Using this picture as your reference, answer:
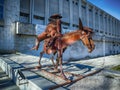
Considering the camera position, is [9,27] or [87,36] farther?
[9,27]

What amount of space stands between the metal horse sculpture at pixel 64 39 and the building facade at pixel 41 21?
3.44ft

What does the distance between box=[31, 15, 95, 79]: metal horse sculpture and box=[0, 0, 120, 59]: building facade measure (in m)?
1.05

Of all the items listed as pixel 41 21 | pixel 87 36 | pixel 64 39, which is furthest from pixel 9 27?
pixel 87 36

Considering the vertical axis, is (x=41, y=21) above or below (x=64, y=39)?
above

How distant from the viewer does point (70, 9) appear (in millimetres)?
26141

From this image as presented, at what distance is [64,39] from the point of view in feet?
11.0

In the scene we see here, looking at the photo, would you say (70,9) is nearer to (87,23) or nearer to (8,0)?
(87,23)

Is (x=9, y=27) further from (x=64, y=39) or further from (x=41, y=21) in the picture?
(x=64, y=39)

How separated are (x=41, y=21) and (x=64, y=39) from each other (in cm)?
1799

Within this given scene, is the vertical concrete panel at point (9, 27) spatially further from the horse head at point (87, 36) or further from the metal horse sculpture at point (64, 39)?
the horse head at point (87, 36)

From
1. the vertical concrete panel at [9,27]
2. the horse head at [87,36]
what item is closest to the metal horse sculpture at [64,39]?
the horse head at [87,36]

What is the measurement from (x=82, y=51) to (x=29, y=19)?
9316mm

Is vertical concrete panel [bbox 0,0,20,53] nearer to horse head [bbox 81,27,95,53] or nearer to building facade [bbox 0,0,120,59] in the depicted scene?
building facade [bbox 0,0,120,59]

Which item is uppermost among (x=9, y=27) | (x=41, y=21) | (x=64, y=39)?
(x=41, y=21)
